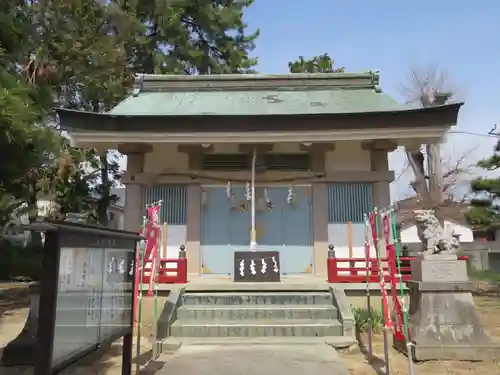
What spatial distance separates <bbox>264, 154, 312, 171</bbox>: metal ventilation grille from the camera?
39.3ft

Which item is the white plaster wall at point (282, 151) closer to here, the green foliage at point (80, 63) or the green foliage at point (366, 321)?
the green foliage at point (80, 63)

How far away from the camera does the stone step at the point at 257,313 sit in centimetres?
832

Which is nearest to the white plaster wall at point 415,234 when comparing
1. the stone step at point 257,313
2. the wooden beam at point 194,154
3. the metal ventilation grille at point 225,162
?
the metal ventilation grille at point 225,162

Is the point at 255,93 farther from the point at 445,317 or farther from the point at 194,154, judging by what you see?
the point at 445,317

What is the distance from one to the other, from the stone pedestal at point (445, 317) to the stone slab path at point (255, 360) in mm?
1506

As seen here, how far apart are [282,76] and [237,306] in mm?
8304

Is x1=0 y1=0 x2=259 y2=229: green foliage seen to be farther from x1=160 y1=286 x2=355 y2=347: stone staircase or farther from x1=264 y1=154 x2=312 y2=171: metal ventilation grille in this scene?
x1=264 y1=154 x2=312 y2=171: metal ventilation grille

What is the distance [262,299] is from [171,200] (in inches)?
173

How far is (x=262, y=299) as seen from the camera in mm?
8805

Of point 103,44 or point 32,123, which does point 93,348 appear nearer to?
point 32,123

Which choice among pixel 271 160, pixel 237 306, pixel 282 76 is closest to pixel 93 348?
pixel 237 306

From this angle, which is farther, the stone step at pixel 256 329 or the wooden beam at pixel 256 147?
the wooden beam at pixel 256 147

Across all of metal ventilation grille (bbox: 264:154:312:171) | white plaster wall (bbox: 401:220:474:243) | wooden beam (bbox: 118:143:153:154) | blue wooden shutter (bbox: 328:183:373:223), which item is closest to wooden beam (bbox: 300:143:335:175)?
metal ventilation grille (bbox: 264:154:312:171)

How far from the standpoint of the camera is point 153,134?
35.2 ft
